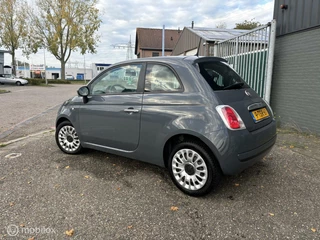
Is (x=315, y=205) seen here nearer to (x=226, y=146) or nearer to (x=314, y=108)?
(x=226, y=146)

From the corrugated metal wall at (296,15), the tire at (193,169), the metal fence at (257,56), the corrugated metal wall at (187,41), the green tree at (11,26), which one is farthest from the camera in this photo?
the green tree at (11,26)

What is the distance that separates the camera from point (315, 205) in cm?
288

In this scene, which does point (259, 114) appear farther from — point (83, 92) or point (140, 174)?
point (83, 92)

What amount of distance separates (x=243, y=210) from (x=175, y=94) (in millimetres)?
1538

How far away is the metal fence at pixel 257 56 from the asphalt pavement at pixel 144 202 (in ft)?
9.77

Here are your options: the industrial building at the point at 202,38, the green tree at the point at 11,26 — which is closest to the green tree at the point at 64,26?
the green tree at the point at 11,26

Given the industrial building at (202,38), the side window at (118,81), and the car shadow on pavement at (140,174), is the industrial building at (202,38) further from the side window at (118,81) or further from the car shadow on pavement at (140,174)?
the car shadow on pavement at (140,174)

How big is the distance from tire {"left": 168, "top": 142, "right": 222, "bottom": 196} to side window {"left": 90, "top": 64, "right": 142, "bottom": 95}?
1.11m

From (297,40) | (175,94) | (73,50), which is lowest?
(175,94)

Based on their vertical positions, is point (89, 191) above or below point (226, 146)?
below

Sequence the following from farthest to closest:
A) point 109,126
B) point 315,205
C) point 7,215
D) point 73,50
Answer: point 73,50
point 109,126
point 315,205
point 7,215

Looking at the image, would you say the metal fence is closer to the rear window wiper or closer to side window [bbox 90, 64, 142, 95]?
the rear window wiper

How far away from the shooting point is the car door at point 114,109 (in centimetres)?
349

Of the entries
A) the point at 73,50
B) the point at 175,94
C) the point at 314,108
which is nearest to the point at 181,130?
the point at 175,94
